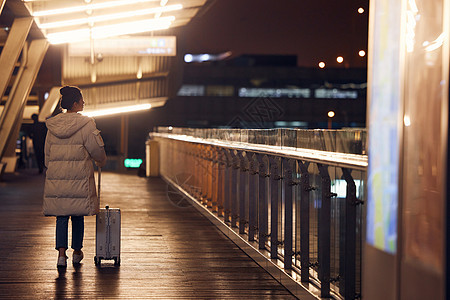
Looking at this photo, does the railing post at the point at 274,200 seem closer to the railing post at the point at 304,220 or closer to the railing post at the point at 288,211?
the railing post at the point at 288,211

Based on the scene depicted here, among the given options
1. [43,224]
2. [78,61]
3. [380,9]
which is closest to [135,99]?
[78,61]

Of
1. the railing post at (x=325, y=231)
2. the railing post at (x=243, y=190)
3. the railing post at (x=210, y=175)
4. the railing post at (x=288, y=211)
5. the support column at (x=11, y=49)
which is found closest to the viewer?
the railing post at (x=325, y=231)

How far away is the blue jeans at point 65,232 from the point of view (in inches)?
283

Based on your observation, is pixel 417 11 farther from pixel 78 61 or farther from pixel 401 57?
pixel 78 61

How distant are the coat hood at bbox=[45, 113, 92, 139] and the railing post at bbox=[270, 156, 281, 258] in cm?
168

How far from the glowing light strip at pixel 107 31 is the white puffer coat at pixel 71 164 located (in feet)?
43.0

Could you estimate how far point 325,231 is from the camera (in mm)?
5215

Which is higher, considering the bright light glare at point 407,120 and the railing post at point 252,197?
the bright light glare at point 407,120

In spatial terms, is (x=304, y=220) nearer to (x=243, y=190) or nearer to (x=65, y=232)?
(x=65, y=232)

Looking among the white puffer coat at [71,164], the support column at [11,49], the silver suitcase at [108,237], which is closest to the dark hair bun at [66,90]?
the white puffer coat at [71,164]

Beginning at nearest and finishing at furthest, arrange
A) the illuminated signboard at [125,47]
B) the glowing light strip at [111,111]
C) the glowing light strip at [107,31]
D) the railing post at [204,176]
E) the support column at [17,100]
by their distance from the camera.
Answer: the railing post at [204,176] < the support column at [17,100] < the glowing light strip at [107,31] < the illuminated signboard at [125,47] < the glowing light strip at [111,111]

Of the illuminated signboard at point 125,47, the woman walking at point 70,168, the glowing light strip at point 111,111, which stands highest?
the illuminated signboard at point 125,47


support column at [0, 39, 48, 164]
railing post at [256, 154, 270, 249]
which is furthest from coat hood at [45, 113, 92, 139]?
support column at [0, 39, 48, 164]

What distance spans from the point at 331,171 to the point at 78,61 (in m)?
23.7
